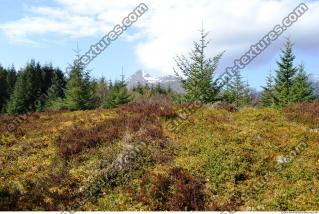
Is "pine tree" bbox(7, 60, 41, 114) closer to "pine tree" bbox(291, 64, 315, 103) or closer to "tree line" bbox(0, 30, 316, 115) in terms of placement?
"tree line" bbox(0, 30, 316, 115)

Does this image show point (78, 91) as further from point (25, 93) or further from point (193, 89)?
point (25, 93)

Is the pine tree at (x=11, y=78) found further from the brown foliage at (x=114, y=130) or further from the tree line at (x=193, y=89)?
the brown foliage at (x=114, y=130)

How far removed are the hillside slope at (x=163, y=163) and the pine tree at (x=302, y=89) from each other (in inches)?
711

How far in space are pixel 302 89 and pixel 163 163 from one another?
1033 inches

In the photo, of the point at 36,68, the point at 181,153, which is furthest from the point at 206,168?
the point at 36,68

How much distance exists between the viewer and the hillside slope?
39.4ft

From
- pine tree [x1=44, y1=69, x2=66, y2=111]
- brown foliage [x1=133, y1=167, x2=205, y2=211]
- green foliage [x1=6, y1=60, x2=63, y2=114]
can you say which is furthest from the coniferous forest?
green foliage [x1=6, y1=60, x2=63, y2=114]

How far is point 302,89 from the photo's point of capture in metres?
37.0

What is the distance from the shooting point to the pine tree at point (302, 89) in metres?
36.3

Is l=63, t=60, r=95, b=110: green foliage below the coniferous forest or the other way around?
the other way around

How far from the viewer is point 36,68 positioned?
287 feet

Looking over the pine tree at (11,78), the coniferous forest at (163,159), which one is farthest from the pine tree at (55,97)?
the coniferous forest at (163,159)

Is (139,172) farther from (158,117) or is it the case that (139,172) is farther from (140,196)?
(158,117)

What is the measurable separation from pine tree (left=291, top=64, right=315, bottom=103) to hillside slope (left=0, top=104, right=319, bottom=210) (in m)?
18.1
